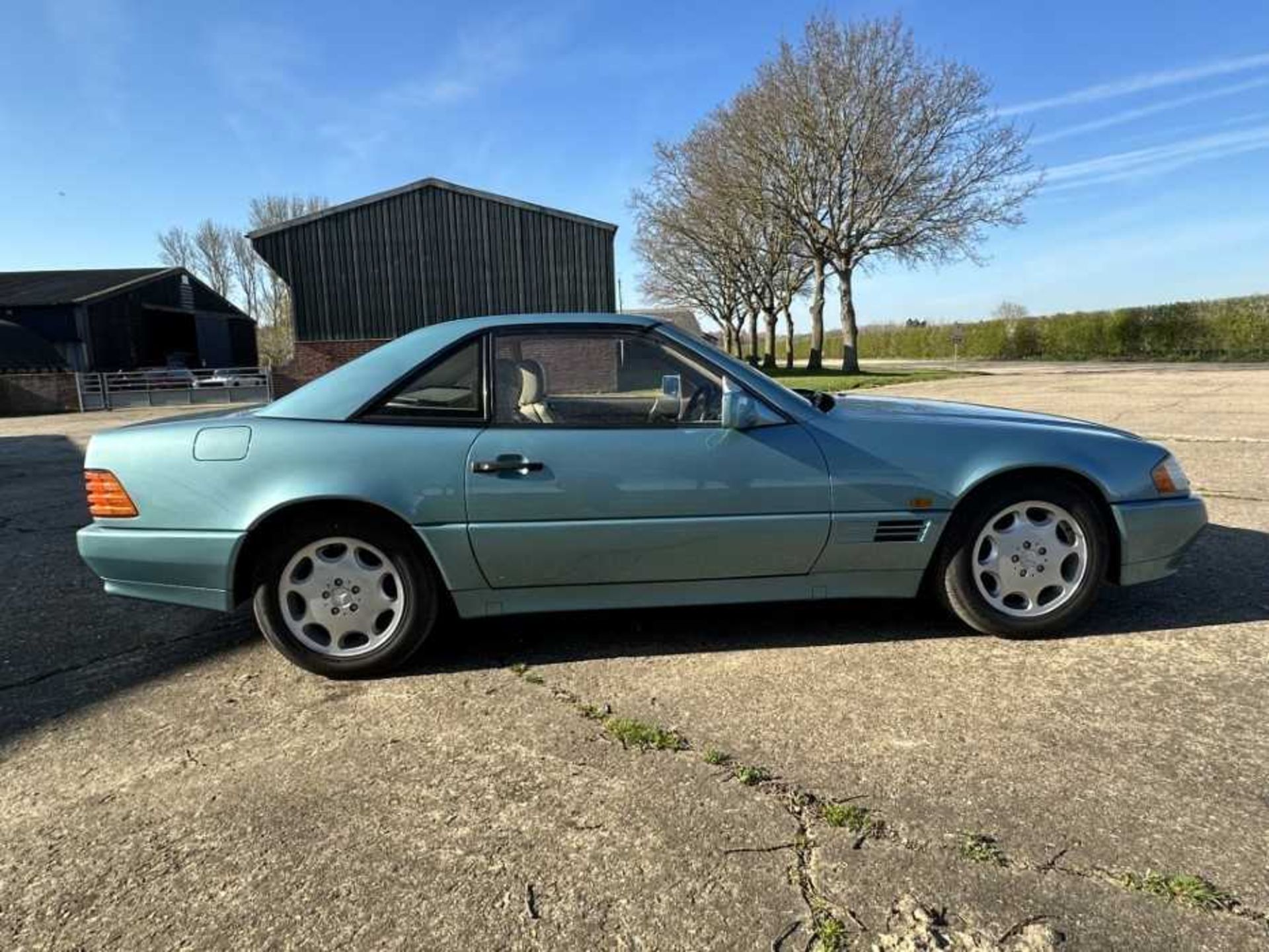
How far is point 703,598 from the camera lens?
10.2ft

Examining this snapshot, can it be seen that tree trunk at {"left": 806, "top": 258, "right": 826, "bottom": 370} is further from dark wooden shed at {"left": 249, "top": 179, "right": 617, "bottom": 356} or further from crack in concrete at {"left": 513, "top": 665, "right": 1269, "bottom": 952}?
crack in concrete at {"left": 513, "top": 665, "right": 1269, "bottom": 952}

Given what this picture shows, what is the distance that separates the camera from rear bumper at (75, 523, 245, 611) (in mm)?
2928

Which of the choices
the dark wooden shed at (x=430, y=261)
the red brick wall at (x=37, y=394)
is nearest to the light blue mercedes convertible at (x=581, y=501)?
the dark wooden shed at (x=430, y=261)

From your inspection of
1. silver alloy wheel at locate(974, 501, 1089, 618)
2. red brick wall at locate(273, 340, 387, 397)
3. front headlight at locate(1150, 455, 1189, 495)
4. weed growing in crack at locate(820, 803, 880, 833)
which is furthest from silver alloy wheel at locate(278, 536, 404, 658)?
red brick wall at locate(273, 340, 387, 397)

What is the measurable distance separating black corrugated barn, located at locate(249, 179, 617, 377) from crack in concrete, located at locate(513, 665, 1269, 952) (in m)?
21.7

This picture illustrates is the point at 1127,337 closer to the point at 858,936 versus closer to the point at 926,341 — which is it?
the point at 926,341

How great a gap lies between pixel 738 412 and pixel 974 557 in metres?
1.20

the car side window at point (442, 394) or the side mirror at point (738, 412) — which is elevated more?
the car side window at point (442, 394)

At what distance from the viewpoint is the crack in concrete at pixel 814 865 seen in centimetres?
167

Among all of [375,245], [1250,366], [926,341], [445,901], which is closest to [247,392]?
[375,245]

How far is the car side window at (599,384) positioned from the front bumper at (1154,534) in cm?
180

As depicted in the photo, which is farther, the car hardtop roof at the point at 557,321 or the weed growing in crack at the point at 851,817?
the car hardtop roof at the point at 557,321

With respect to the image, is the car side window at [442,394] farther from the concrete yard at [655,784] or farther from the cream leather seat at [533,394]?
the concrete yard at [655,784]

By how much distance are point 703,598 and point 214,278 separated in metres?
66.9
